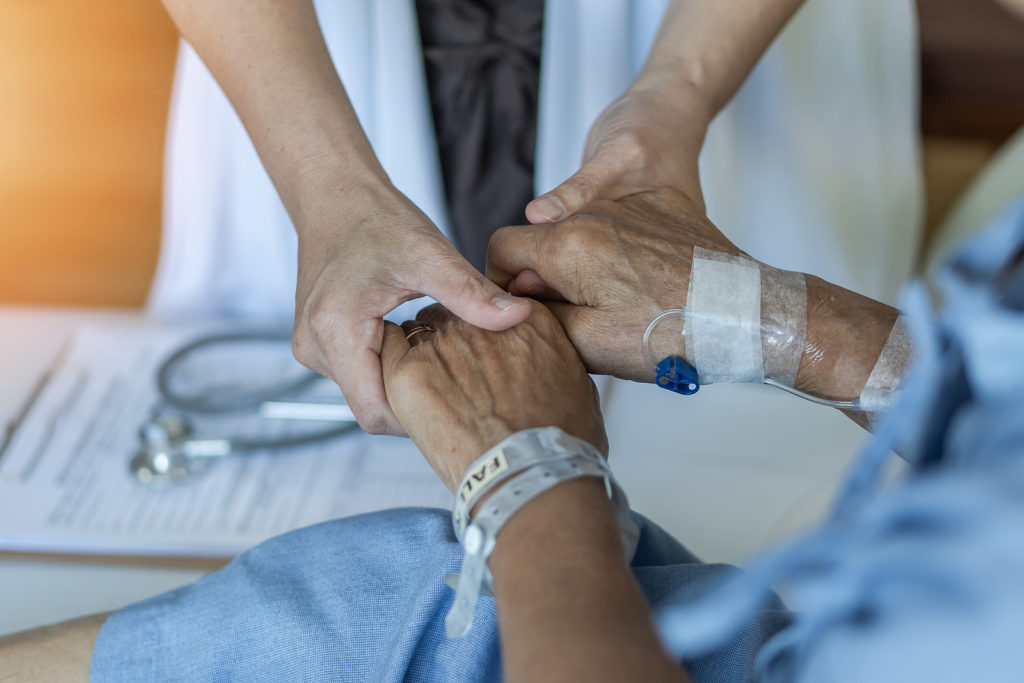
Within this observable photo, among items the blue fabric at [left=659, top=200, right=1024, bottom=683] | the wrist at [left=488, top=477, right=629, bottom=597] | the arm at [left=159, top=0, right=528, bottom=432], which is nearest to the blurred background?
the arm at [left=159, top=0, right=528, bottom=432]

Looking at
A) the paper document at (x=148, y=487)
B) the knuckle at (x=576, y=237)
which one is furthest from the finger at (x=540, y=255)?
the paper document at (x=148, y=487)

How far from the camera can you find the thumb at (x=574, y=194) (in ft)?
3.01

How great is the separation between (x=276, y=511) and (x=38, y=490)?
0.94ft

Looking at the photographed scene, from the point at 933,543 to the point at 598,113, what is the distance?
1.09 meters

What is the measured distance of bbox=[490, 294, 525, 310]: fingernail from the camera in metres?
0.82

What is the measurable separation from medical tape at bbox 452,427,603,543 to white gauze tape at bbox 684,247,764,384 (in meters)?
0.20

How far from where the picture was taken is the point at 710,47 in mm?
1104

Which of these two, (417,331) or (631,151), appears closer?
(417,331)

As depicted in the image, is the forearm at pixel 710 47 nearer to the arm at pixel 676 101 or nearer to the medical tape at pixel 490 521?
the arm at pixel 676 101

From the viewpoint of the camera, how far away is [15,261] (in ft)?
5.89

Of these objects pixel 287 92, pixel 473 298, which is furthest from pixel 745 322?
pixel 287 92

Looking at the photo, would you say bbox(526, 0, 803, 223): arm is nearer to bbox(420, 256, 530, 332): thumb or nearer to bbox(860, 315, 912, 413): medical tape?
bbox(420, 256, 530, 332): thumb

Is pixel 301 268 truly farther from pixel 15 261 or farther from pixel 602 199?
pixel 15 261

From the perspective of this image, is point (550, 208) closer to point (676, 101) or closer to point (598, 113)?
point (676, 101)
